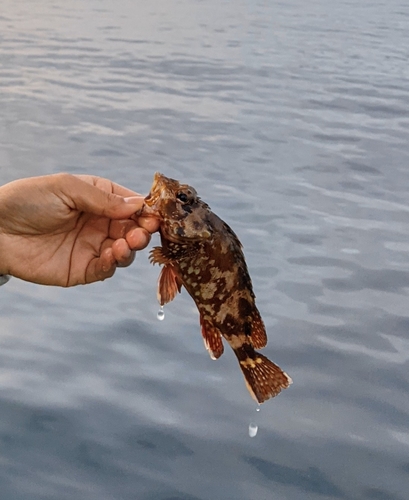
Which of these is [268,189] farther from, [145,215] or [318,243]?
[145,215]

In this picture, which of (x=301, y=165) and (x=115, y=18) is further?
(x=115, y=18)

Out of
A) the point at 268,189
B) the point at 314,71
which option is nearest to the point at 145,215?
the point at 268,189

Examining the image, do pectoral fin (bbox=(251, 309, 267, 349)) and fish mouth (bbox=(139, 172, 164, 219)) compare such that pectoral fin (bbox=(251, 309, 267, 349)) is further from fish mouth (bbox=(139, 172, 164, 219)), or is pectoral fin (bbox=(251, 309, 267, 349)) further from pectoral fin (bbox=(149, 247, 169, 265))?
fish mouth (bbox=(139, 172, 164, 219))

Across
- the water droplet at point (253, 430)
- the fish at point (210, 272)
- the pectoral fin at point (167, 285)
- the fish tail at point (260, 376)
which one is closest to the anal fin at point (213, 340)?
the fish at point (210, 272)

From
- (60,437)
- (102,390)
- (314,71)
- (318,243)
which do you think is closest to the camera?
(60,437)

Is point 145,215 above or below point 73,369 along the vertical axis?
above

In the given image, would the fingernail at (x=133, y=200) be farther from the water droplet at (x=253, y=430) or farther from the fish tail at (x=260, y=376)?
the water droplet at (x=253, y=430)

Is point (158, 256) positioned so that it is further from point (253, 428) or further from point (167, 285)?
point (253, 428)
